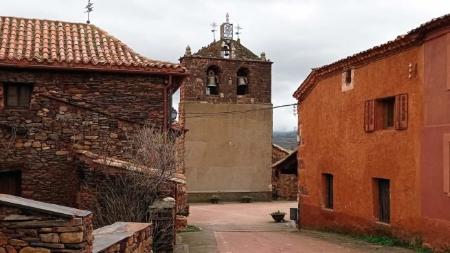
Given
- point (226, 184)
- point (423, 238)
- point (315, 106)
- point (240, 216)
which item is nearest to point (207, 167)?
point (226, 184)

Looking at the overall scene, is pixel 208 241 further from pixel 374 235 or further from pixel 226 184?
pixel 226 184

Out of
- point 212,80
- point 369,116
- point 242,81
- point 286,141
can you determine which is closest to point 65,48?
point 369,116

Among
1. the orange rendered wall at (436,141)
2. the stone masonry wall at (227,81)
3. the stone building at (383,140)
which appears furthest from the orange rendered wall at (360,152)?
the stone masonry wall at (227,81)

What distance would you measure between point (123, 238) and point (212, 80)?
90.1ft

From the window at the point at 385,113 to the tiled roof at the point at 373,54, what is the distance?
1.23 metres

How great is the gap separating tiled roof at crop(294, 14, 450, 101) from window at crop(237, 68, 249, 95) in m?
14.3

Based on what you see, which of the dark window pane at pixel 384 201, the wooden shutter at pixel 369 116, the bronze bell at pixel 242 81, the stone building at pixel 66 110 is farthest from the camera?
the bronze bell at pixel 242 81

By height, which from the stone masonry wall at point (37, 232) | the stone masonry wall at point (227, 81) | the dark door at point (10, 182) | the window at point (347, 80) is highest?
the stone masonry wall at point (227, 81)

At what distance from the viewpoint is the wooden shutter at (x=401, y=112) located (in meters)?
13.7

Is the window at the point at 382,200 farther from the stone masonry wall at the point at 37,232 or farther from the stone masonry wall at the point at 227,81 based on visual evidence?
the stone masonry wall at the point at 227,81

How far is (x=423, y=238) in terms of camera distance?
12820 mm

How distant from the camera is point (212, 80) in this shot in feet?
113

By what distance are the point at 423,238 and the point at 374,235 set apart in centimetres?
217

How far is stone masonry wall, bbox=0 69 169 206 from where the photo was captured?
13430mm
